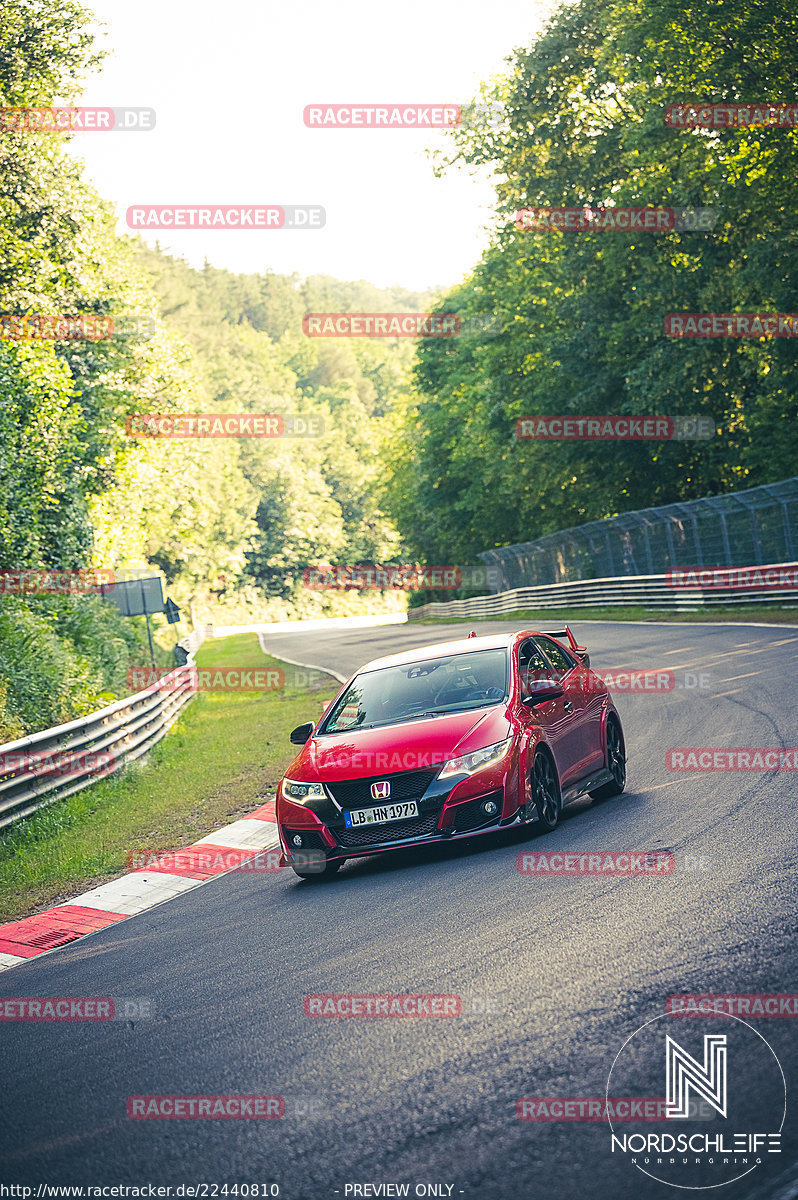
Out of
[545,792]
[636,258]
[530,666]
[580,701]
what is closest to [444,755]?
[545,792]

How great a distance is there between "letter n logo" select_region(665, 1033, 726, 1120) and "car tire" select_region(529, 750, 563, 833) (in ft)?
14.6

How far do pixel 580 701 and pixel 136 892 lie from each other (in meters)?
4.05

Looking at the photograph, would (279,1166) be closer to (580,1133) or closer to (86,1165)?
(86,1165)

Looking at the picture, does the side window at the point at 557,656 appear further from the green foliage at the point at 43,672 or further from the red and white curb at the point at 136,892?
the green foliage at the point at 43,672

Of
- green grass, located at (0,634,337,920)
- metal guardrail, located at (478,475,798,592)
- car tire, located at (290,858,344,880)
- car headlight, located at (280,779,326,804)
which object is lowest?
green grass, located at (0,634,337,920)

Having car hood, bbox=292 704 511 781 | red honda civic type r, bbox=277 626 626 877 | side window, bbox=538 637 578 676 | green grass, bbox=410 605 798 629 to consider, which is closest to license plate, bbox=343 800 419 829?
red honda civic type r, bbox=277 626 626 877

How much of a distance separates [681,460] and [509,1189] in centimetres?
4385

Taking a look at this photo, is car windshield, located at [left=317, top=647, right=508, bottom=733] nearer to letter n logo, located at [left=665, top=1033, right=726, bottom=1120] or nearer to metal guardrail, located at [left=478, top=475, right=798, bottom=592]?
letter n logo, located at [left=665, top=1033, right=726, bottom=1120]

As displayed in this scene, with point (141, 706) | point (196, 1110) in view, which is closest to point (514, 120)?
point (141, 706)

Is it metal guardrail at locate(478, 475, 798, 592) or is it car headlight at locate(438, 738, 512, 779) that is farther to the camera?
metal guardrail at locate(478, 475, 798, 592)

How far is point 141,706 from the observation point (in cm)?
Answer: 1938

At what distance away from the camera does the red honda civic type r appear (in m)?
8.50

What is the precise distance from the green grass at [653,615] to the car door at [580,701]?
15.6 m

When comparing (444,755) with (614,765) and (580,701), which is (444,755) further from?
(614,765)
